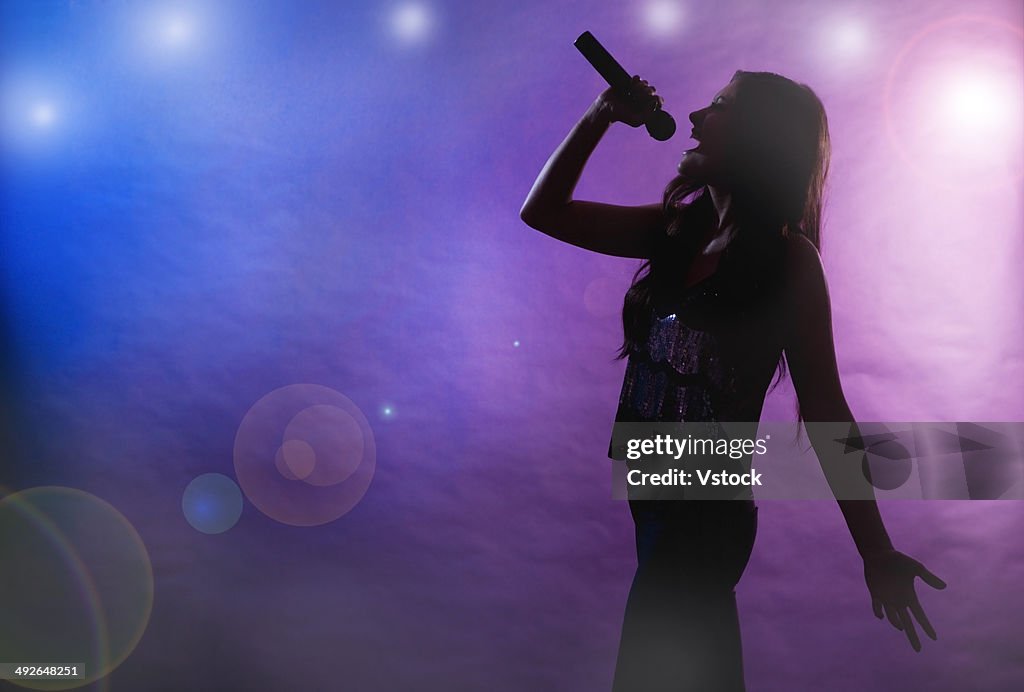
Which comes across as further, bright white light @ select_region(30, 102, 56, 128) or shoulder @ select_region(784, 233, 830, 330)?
bright white light @ select_region(30, 102, 56, 128)

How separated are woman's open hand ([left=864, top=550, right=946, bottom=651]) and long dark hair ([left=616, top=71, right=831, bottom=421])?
0.56 metres

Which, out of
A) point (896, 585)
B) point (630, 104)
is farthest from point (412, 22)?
point (896, 585)

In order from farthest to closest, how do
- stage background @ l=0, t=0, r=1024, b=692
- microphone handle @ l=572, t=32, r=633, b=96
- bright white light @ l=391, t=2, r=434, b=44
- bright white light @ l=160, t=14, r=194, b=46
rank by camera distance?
bright white light @ l=160, t=14, r=194, b=46
bright white light @ l=391, t=2, r=434, b=44
stage background @ l=0, t=0, r=1024, b=692
microphone handle @ l=572, t=32, r=633, b=96

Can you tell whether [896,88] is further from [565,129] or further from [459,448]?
[459,448]

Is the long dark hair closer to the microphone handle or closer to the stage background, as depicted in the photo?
the microphone handle

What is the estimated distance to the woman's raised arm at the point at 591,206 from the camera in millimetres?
1486

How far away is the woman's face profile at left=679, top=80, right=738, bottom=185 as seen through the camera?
60.6 inches

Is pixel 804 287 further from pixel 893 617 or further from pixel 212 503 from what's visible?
pixel 212 503

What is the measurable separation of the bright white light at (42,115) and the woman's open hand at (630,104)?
1877 mm

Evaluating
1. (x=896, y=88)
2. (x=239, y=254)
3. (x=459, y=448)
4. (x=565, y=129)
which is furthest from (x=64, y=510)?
(x=896, y=88)

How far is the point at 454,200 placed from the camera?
211cm

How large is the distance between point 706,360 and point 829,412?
10.1 inches

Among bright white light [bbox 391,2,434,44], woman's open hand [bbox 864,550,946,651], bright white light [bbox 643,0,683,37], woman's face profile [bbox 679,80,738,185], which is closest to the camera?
woman's open hand [bbox 864,550,946,651]

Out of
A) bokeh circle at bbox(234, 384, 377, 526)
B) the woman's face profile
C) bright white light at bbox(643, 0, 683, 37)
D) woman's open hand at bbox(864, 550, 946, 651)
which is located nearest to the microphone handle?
the woman's face profile
